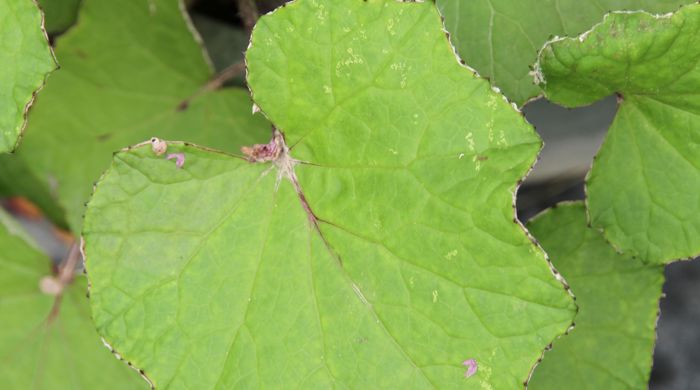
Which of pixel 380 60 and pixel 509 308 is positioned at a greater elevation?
pixel 380 60

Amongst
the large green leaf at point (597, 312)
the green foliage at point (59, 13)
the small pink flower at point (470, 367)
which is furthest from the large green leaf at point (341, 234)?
the green foliage at point (59, 13)

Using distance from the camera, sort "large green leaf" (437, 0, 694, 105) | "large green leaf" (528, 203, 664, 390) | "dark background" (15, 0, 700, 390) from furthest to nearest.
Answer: "dark background" (15, 0, 700, 390) → "large green leaf" (528, 203, 664, 390) → "large green leaf" (437, 0, 694, 105)

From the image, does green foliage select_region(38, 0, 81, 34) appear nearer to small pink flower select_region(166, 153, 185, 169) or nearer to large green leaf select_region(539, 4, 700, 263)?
small pink flower select_region(166, 153, 185, 169)

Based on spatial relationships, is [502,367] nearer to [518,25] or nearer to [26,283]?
[518,25]

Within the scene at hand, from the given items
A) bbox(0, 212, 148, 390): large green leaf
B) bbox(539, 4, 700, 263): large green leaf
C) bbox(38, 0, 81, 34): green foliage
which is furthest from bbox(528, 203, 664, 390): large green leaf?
bbox(38, 0, 81, 34): green foliage

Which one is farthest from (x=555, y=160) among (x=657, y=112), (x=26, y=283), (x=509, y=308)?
(x=26, y=283)

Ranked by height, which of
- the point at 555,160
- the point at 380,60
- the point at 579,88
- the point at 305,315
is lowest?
the point at 555,160

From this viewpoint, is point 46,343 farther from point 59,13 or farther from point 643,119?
point 643,119
